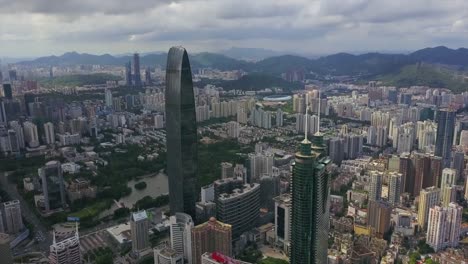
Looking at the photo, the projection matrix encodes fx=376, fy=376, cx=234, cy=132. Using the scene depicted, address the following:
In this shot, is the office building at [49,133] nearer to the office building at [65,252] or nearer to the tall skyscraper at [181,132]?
the tall skyscraper at [181,132]

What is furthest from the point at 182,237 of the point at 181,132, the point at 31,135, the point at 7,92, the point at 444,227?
the point at 7,92

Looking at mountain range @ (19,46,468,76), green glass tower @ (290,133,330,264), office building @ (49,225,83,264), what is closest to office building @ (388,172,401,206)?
green glass tower @ (290,133,330,264)

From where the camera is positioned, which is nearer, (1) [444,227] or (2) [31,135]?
(1) [444,227]

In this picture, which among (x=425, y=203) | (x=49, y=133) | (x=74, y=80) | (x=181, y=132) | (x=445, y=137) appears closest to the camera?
(x=181, y=132)

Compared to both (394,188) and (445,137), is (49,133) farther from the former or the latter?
(445,137)

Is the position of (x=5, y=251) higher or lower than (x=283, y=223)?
higher

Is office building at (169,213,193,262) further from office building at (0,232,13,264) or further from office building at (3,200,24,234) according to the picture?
office building at (3,200,24,234)
